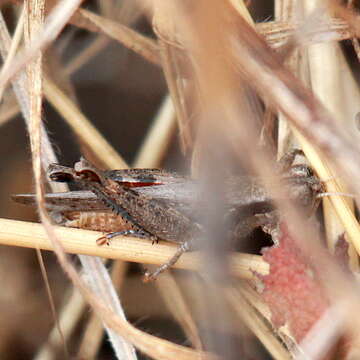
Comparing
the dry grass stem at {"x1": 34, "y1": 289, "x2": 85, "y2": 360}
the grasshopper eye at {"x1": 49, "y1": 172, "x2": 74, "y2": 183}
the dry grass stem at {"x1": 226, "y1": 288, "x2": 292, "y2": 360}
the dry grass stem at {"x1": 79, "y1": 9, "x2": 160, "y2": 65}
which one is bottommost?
the dry grass stem at {"x1": 34, "y1": 289, "x2": 85, "y2": 360}

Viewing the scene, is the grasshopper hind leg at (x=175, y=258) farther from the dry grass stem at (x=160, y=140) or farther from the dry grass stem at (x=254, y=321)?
the dry grass stem at (x=160, y=140)

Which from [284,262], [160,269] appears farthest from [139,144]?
[284,262]

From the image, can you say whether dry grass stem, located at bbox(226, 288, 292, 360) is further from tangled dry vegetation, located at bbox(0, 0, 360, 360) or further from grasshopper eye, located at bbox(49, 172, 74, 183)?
grasshopper eye, located at bbox(49, 172, 74, 183)

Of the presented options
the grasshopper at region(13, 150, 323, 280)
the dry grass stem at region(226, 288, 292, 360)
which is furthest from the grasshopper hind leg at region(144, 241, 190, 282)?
the dry grass stem at region(226, 288, 292, 360)

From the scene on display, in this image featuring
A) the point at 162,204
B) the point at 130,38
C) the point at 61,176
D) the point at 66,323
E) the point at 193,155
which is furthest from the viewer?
the point at 130,38

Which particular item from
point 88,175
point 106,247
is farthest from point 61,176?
point 106,247

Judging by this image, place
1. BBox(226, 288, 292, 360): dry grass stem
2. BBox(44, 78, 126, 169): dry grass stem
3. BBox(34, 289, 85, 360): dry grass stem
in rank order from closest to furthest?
BBox(226, 288, 292, 360): dry grass stem < BBox(34, 289, 85, 360): dry grass stem < BBox(44, 78, 126, 169): dry grass stem

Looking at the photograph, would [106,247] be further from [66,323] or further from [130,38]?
[130,38]
